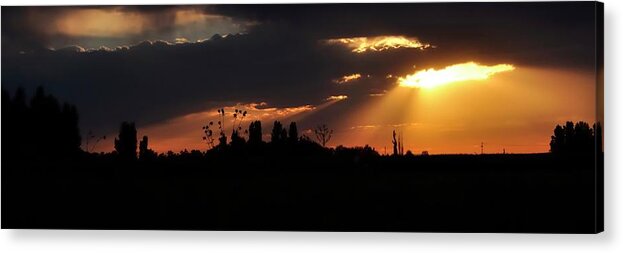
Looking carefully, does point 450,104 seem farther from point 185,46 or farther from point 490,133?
point 185,46

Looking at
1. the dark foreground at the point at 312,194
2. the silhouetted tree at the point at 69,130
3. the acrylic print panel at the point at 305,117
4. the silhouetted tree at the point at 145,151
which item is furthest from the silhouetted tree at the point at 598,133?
the silhouetted tree at the point at 69,130

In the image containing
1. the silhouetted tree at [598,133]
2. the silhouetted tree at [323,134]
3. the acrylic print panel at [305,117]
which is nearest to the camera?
the silhouetted tree at [598,133]

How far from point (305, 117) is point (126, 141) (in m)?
1.23

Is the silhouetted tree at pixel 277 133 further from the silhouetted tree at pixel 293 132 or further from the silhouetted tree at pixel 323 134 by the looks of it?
the silhouetted tree at pixel 323 134

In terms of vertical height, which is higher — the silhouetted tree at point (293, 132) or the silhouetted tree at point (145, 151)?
the silhouetted tree at point (293, 132)

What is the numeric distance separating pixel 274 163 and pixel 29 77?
1.75m

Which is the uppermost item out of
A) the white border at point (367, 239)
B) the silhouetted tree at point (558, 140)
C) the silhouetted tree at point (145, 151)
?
the silhouetted tree at point (558, 140)

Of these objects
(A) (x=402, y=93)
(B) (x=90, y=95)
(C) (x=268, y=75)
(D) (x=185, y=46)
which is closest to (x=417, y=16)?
(A) (x=402, y=93)

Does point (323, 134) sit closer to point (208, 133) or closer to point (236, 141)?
point (236, 141)

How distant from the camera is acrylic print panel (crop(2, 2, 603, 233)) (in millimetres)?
7734

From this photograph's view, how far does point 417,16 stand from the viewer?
7820 mm

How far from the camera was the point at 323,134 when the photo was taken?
7.94 metres

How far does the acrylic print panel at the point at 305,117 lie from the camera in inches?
305

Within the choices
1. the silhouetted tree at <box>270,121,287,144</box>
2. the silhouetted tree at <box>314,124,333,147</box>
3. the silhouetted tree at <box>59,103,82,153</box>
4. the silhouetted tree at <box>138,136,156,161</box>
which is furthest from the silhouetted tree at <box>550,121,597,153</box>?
the silhouetted tree at <box>59,103,82,153</box>
